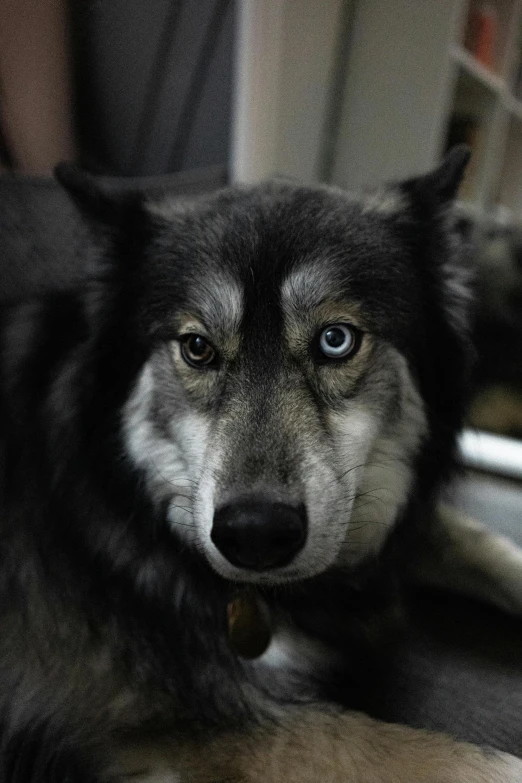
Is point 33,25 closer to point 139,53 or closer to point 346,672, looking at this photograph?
point 139,53

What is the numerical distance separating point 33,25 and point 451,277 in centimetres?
103

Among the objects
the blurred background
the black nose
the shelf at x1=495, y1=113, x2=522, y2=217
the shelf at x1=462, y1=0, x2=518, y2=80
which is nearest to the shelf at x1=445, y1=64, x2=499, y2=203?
the blurred background

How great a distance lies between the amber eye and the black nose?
0.30m

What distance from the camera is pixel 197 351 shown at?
0.97 m

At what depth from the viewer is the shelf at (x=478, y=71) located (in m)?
2.33

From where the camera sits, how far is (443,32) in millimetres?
2230

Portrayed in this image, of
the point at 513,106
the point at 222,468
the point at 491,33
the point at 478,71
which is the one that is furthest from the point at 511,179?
the point at 222,468

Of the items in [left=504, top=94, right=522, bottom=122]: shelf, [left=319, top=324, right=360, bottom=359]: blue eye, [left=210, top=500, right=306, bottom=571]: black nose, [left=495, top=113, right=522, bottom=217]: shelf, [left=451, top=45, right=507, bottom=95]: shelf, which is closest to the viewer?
[left=210, top=500, right=306, bottom=571]: black nose

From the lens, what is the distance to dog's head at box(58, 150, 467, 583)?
0.83m

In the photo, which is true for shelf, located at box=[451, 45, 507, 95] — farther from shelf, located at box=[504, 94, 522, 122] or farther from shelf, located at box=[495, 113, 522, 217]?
shelf, located at box=[495, 113, 522, 217]

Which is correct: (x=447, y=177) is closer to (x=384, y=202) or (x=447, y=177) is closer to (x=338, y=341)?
(x=384, y=202)

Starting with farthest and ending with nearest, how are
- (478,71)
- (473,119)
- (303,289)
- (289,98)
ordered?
(473,119)
(478,71)
(289,98)
(303,289)

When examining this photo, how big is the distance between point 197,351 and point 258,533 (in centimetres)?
36

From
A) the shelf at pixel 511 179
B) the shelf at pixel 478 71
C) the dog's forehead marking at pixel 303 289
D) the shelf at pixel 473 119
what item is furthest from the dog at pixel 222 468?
the shelf at pixel 511 179
